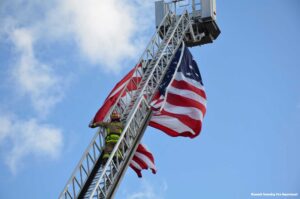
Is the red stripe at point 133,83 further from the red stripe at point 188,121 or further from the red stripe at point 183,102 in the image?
the red stripe at point 188,121

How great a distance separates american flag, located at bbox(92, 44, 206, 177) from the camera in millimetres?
20625

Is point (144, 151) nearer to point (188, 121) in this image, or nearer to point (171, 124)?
point (171, 124)

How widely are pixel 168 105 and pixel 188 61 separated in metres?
2.11

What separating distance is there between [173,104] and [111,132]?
292cm

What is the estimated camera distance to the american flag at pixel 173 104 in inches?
812

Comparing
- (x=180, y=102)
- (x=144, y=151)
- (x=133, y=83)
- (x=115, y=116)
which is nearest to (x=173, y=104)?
(x=180, y=102)

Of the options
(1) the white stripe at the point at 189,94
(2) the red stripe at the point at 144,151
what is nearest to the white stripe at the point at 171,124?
(2) the red stripe at the point at 144,151

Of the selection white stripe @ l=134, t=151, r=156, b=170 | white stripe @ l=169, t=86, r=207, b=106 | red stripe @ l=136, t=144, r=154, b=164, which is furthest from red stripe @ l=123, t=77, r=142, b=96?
white stripe @ l=134, t=151, r=156, b=170

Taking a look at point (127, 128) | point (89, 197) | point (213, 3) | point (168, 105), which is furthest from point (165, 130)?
point (213, 3)

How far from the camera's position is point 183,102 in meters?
21.5

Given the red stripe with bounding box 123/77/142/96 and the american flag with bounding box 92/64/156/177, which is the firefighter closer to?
the american flag with bounding box 92/64/156/177

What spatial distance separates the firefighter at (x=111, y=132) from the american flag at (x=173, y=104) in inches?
21.3

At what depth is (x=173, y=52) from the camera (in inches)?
898

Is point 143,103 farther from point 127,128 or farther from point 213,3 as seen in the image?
point 213,3
